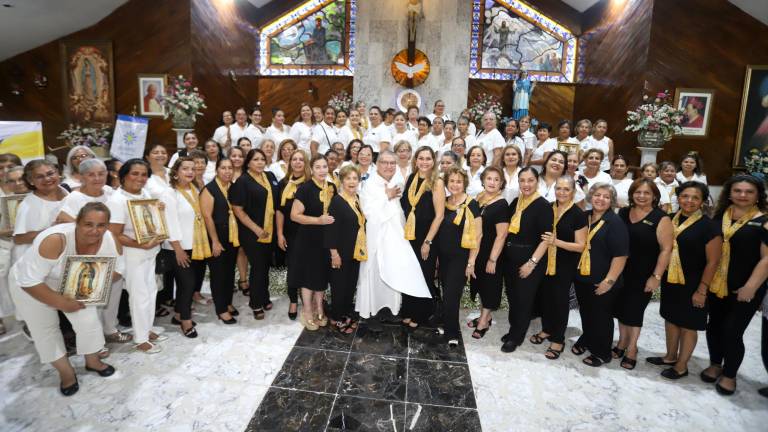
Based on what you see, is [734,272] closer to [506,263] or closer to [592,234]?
[592,234]

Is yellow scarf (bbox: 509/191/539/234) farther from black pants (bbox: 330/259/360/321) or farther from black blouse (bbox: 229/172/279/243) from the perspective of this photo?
black blouse (bbox: 229/172/279/243)

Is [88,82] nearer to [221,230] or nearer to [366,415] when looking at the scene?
[221,230]

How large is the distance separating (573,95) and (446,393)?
1061cm

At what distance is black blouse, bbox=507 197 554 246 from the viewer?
3.50 meters

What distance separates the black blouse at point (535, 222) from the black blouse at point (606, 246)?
15.3 inches

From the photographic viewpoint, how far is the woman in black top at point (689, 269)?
3.16 meters

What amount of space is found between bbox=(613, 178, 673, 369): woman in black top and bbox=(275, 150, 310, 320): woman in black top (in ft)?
9.71

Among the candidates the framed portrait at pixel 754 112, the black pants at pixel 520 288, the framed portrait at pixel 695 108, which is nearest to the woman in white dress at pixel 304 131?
the black pants at pixel 520 288

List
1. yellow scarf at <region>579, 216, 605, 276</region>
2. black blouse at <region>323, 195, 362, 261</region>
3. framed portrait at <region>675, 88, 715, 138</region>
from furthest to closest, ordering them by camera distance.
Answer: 1. framed portrait at <region>675, 88, 715, 138</region>
2. black blouse at <region>323, 195, 362, 261</region>
3. yellow scarf at <region>579, 216, 605, 276</region>

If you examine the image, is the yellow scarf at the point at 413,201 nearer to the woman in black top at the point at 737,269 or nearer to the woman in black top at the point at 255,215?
the woman in black top at the point at 255,215

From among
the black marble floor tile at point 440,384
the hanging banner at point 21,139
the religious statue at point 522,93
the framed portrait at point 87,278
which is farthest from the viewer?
the religious statue at point 522,93

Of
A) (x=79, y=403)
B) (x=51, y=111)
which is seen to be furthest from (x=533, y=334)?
(x=51, y=111)

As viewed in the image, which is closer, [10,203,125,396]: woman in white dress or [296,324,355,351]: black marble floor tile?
[10,203,125,396]: woman in white dress

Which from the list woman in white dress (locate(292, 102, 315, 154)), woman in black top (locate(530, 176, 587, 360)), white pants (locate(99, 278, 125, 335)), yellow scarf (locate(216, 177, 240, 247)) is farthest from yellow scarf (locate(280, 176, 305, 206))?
woman in white dress (locate(292, 102, 315, 154))
